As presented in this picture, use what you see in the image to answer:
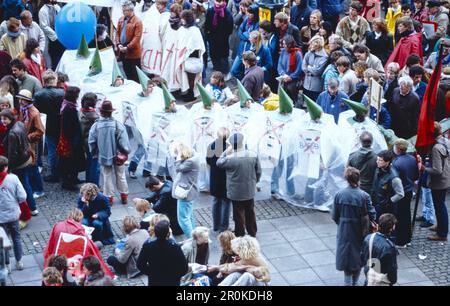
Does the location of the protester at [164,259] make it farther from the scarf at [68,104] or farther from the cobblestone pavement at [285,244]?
the scarf at [68,104]

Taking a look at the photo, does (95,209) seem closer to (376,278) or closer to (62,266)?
(62,266)

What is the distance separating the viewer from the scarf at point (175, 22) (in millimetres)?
17266

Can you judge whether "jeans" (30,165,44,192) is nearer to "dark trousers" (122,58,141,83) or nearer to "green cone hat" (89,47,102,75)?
"green cone hat" (89,47,102,75)

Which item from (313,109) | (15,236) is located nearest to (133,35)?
(313,109)

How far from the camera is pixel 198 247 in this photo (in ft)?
35.6

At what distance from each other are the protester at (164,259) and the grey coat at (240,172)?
2.05 meters

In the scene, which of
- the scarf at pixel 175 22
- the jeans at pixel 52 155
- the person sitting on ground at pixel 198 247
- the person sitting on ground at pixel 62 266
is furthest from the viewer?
the scarf at pixel 175 22

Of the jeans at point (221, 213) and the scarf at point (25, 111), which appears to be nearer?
the jeans at point (221, 213)

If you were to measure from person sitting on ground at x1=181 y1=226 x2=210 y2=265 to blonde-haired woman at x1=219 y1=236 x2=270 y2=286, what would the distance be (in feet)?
2.04

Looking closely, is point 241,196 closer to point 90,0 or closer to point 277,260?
point 277,260

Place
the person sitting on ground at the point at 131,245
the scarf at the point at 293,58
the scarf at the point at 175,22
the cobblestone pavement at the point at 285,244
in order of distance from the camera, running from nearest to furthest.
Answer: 1. the person sitting on ground at the point at 131,245
2. the cobblestone pavement at the point at 285,244
3. the scarf at the point at 293,58
4. the scarf at the point at 175,22

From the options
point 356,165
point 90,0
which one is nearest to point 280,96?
point 356,165

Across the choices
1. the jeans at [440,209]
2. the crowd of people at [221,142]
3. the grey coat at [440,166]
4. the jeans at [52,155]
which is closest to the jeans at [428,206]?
the crowd of people at [221,142]

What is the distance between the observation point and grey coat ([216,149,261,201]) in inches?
477
